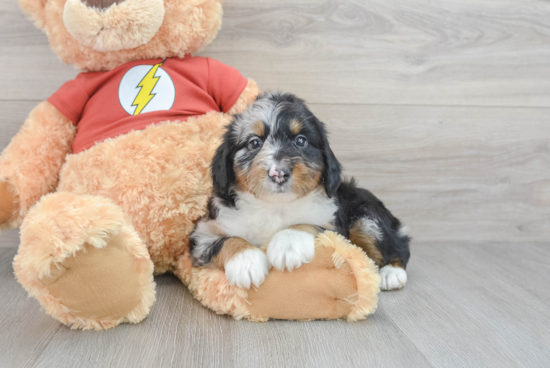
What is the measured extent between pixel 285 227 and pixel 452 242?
1560 mm

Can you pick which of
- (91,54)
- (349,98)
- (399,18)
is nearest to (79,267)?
(91,54)

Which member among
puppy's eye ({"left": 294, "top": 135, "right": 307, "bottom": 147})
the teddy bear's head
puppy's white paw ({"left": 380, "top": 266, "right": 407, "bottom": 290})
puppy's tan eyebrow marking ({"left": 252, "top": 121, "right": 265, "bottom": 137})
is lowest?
puppy's white paw ({"left": 380, "top": 266, "right": 407, "bottom": 290})

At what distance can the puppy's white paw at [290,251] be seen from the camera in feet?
5.08

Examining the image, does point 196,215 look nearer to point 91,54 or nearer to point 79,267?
point 79,267

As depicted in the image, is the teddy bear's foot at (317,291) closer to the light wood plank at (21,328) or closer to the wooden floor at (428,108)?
the wooden floor at (428,108)

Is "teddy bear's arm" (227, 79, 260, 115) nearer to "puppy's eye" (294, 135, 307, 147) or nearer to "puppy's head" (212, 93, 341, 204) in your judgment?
"puppy's head" (212, 93, 341, 204)

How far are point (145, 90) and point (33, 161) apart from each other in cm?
63

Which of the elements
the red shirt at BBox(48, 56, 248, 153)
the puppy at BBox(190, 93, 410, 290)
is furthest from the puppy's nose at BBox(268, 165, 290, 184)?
the red shirt at BBox(48, 56, 248, 153)

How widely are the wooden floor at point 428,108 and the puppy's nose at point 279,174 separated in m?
0.67

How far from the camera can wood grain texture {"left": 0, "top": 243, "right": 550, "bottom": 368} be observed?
4.46 feet

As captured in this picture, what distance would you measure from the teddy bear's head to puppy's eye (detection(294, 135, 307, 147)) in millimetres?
752

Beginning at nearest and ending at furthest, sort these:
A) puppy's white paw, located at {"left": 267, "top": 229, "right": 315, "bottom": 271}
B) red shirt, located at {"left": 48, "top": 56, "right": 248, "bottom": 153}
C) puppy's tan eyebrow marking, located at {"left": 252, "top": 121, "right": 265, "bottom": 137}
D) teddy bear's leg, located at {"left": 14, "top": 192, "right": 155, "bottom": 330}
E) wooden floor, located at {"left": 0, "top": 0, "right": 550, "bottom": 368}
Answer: teddy bear's leg, located at {"left": 14, "top": 192, "right": 155, "bottom": 330}
puppy's white paw, located at {"left": 267, "top": 229, "right": 315, "bottom": 271}
puppy's tan eyebrow marking, located at {"left": 252, "top": 121, "right": 265, "bottom": 137}
red shirt, located at {"left": 48, "top": 56, "right": 248, "bottom": 153}
wooden floor, located at {"left": 0, "top": 0, "right": 550, "bottom": 368}

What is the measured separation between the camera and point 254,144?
1702 mm

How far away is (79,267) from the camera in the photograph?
1.37m
